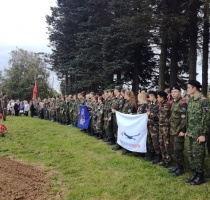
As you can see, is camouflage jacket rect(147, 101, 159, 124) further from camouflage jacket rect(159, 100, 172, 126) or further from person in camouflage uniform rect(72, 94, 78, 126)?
person in camouflage uniform rect(72, 94, 78, 126)

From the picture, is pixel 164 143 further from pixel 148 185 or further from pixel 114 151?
pixel 114 151

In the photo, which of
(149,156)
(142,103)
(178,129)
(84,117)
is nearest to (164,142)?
(178,129)

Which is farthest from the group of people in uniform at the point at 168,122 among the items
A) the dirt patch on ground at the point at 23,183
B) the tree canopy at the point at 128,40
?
the tree canopy at the point at 128,40

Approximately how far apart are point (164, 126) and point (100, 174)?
183 centimetres

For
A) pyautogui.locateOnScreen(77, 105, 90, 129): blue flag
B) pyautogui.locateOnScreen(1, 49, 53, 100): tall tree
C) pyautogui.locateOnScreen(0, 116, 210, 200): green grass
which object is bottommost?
pyautogui.locateOnScreen(0, 116, 210, 200): green grass

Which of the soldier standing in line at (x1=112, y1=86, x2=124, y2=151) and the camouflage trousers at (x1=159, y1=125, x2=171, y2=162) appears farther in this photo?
the soldier standing in line at (x1=112, y1=86, x2=124, y2=151)

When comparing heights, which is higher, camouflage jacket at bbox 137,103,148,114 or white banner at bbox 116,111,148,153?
camouflage jacket at bbox 137,103,148,114

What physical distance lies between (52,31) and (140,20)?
535 inches

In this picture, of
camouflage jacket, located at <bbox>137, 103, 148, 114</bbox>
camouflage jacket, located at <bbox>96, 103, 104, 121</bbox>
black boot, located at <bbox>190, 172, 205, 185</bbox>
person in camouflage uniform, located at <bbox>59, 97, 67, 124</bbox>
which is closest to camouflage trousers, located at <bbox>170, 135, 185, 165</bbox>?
black boot, located at <bbox>190, 172, 205, 185</bbox>

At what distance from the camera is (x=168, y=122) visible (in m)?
6.00

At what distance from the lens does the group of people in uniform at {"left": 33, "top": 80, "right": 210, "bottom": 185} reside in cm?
502

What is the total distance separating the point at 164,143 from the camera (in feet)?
20.1

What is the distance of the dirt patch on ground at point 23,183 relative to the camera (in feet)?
15.3

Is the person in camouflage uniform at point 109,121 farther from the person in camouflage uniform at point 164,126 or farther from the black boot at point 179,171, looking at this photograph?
the black boot at point 179,171
